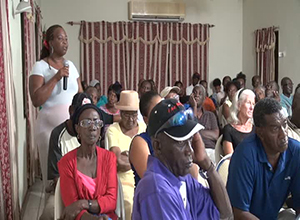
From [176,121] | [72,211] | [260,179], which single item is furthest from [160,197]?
[72,211]

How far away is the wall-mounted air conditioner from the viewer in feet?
31.0

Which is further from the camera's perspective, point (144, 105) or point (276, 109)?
point (144, 105)

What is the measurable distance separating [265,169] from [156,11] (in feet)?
26.4

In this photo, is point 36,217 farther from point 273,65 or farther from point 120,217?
point 273,65

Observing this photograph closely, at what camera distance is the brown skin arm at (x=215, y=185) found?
1662 mm

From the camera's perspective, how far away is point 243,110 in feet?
10.9

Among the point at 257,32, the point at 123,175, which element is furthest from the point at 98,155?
the point at 257,32

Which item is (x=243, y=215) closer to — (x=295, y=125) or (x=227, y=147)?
(x=227, y=147)

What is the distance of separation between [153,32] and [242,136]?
22.8 feet

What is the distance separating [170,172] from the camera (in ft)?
4.82

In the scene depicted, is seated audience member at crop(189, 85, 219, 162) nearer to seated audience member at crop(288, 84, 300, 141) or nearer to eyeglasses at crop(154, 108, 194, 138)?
seated audience member at crop(288, 84, 300, 141)

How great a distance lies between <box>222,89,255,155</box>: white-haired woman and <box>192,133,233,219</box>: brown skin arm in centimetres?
132

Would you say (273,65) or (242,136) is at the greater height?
(273,65)

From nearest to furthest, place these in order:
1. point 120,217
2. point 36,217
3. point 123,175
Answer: point 120,217, point 123,175, point 36,217
